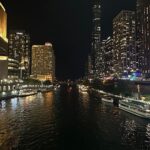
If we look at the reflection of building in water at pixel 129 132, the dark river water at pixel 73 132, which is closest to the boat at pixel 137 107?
the dark river water at pixel 73 132

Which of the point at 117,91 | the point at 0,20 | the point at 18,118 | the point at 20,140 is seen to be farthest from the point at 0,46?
the point at 20,140

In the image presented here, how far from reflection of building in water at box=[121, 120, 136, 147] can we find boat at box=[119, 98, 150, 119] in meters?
7.94

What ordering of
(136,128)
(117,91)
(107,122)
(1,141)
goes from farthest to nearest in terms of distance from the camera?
1. (117,91)
2. (107,122)
3. (136,128)
4. (1,141)

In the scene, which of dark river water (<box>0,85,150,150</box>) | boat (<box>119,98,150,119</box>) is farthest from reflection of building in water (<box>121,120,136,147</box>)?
boat (<box>119,98,150,119</box>)

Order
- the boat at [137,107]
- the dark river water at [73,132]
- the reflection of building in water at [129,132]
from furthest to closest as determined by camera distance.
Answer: the boat at [137,107] < the reflection of building in water at [129,132] < the dark river water at [73,132]

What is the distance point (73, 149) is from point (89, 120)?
31001 mm

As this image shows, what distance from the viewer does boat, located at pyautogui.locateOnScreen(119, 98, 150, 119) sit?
89438mm

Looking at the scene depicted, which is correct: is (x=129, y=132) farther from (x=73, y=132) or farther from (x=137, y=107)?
(x=137, y=107)

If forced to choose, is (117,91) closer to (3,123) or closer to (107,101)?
(107,101)

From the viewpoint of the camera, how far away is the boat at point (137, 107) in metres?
89.4

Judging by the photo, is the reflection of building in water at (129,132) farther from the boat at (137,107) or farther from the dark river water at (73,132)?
the boat at (137,107)

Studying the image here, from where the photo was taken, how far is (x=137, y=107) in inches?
3787

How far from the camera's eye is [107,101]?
144m

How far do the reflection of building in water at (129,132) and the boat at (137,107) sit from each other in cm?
794
